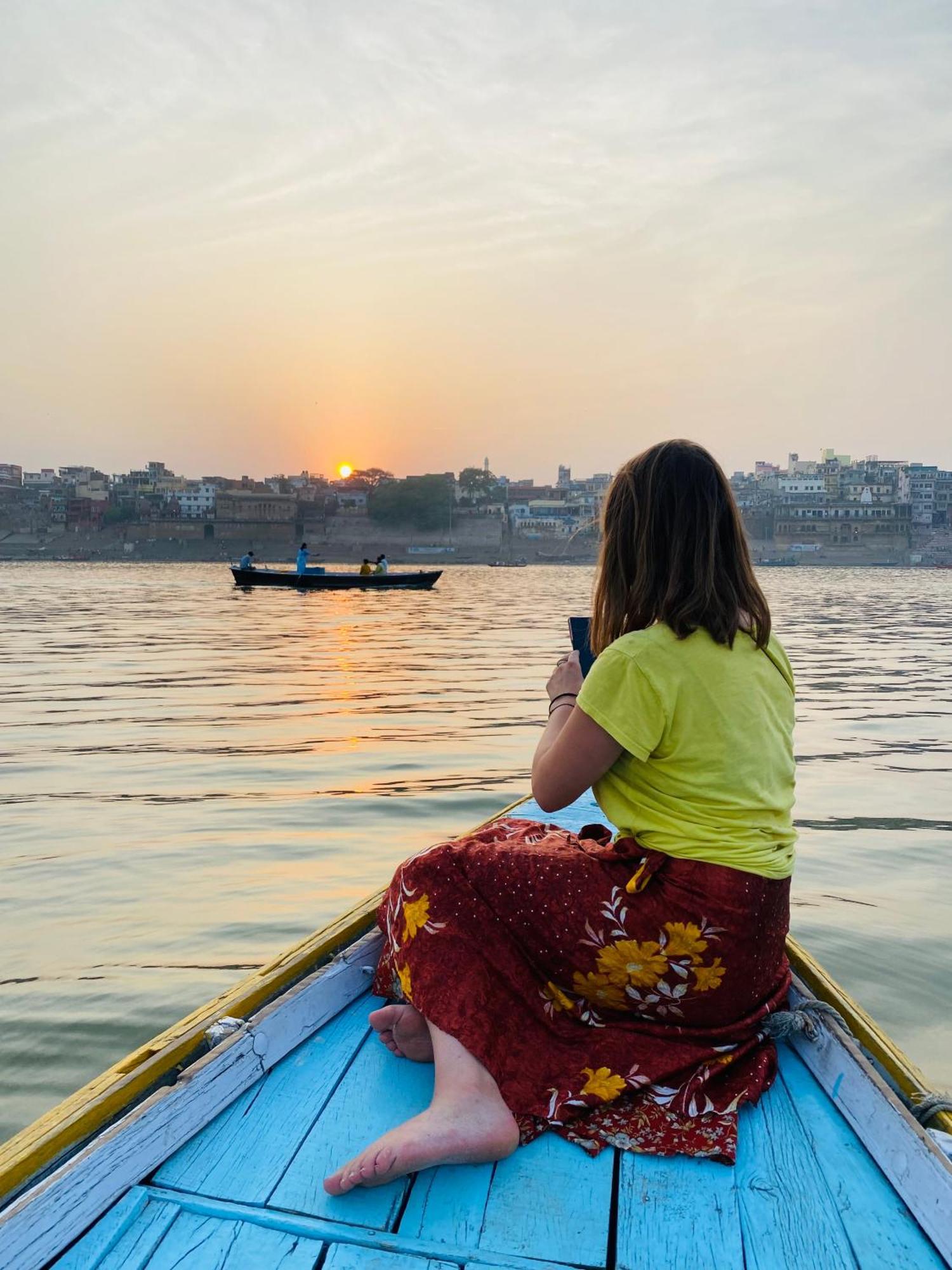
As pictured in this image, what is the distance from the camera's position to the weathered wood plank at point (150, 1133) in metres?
1.31

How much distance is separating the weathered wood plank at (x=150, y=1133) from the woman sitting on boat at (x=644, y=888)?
20cm

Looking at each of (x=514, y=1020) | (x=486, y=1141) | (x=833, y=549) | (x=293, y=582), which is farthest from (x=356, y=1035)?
(x=833, y=549)

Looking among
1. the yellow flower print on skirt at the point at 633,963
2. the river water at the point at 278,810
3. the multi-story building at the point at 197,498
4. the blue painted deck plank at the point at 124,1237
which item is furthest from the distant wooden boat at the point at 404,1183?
the multi-story building at the point at 197,498

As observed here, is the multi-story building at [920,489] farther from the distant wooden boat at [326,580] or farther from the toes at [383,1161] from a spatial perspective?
the toes at [383,1161]

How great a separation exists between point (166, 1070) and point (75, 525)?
97573mm

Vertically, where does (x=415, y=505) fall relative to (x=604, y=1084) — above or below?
above

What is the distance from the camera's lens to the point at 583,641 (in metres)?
2.16

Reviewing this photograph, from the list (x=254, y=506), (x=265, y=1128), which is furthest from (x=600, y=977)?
(x=254, y=506)

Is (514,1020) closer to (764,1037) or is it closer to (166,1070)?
(764,1037)

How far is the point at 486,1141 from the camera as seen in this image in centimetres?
156

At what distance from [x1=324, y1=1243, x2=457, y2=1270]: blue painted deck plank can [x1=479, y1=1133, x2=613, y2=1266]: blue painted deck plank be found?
76 mm

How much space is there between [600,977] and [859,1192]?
1.57 feet

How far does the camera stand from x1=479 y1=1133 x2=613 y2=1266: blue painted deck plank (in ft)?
4.52

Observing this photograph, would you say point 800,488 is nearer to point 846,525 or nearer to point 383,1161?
point 846,525
